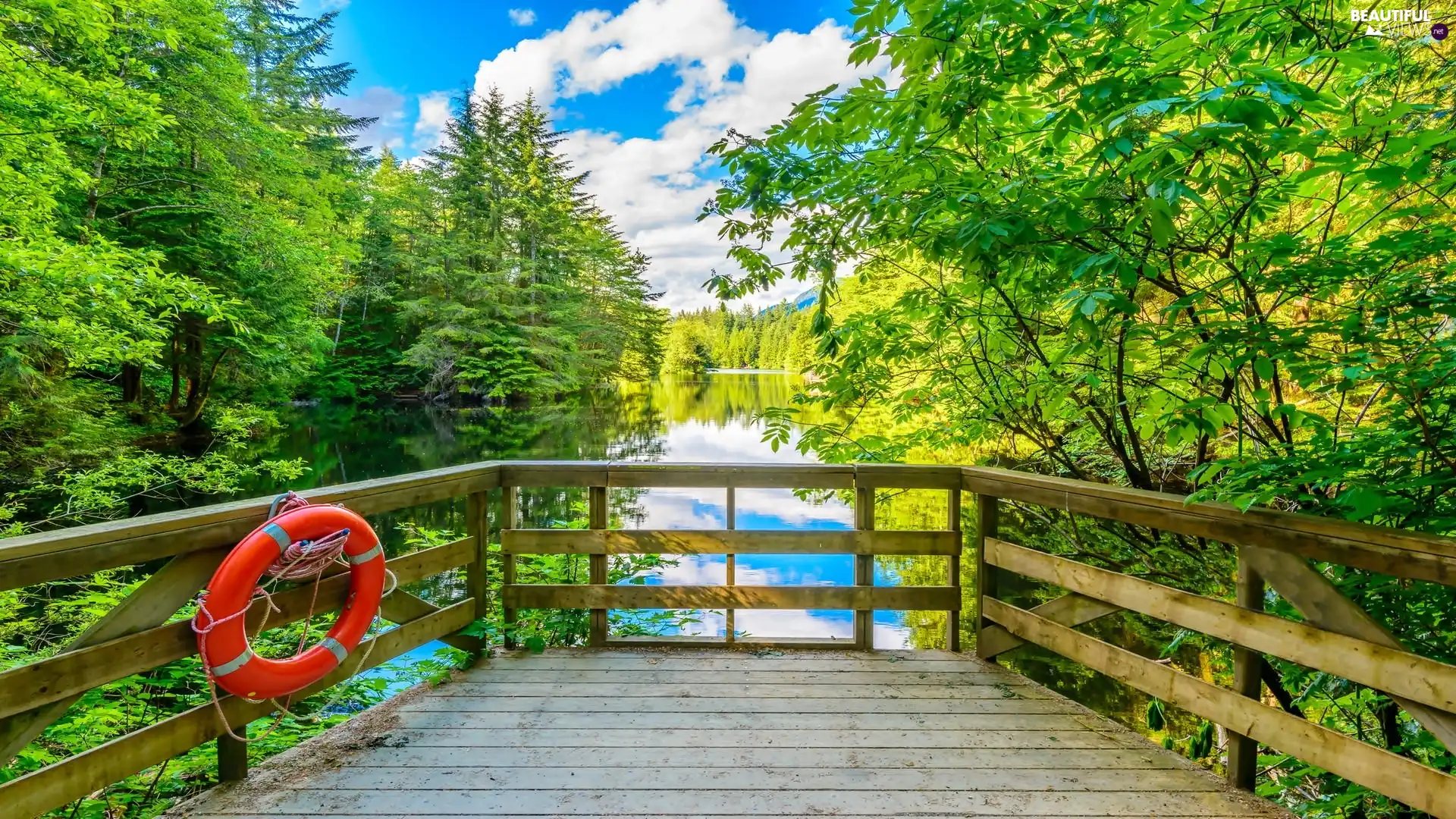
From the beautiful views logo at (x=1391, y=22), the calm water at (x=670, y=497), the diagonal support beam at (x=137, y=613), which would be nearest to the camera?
the diagonal support beam at (x=137, y=613)

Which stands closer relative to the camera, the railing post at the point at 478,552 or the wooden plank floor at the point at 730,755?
the wooden plank floor at the point at 730,755

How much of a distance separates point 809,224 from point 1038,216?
93 centimetres

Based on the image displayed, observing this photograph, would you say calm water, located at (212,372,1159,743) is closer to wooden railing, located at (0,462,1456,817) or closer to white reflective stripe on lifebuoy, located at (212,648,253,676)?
wooden railing, located at (0,462,1456,817)

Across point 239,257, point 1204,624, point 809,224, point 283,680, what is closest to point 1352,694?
point 1204,624

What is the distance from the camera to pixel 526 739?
2.10 metres

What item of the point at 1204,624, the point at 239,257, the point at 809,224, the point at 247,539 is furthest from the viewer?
the point at 239,257

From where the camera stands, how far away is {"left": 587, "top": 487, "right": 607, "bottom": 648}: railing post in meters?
2.87

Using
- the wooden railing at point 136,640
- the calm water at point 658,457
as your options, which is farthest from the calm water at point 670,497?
the wooden railing at point 136,640

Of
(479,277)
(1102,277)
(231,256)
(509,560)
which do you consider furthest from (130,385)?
(1102,277)

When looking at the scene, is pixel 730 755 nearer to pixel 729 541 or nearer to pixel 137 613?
pixel 729 541

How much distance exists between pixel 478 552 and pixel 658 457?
42.5 feet

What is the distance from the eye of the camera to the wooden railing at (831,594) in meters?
1.43

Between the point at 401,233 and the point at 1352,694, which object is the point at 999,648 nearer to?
the point at 1352,694

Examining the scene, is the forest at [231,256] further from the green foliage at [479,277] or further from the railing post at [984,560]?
the railing post at [984,560]
